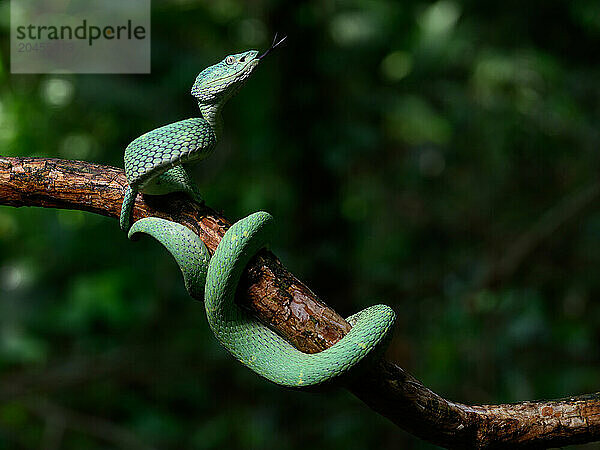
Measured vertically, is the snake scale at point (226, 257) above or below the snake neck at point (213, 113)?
below

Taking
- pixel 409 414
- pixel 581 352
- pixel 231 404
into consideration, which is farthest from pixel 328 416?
pixel 409 414

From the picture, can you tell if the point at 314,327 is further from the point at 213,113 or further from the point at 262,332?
the point at 213,113

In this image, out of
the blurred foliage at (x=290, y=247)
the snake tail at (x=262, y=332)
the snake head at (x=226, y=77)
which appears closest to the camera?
the snake tail at (x=262, y=332)

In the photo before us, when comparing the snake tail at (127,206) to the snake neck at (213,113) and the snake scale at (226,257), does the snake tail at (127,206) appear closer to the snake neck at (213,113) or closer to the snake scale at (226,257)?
the snake scale at (226,257)

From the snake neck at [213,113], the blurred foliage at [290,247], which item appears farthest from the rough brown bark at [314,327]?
the blurred foliage at [290,247]

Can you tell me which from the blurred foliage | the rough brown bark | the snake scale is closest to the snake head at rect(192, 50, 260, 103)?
the snake scale

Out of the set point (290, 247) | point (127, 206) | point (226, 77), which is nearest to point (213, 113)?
point (226, 77)

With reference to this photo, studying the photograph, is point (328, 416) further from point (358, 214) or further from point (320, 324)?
point (320, 324)

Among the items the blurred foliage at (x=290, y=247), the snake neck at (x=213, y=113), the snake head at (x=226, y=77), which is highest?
the snake head at (x=226, y=77)
